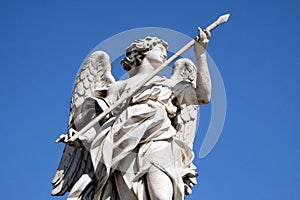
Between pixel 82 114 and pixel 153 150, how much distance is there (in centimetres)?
124

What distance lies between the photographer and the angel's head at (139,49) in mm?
8617

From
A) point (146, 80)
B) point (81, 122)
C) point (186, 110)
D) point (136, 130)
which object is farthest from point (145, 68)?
point (81, 122)

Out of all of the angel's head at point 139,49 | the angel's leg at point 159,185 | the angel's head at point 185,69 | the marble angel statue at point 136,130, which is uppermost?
the angel's head at point 139,49

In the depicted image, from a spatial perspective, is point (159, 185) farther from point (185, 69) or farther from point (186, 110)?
point (185, 69)

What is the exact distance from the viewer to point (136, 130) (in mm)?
7930

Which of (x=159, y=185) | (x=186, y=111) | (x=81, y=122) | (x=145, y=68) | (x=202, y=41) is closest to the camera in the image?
(x=159, y=185)

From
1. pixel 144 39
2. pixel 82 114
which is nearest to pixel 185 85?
pixel 144 39

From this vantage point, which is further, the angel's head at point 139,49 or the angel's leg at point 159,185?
the angel's head at point 139,49

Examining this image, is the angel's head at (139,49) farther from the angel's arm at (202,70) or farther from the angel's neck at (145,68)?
the angel's arm at (202,70)

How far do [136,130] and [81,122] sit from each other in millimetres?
924

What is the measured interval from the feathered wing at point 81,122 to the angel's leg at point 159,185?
3.13ft

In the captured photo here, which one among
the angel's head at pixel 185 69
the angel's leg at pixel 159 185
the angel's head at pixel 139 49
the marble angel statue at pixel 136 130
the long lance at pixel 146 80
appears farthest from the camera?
the angel's head at pixel 185 69

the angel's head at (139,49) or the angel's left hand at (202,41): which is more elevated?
the angel's head at (139,49)

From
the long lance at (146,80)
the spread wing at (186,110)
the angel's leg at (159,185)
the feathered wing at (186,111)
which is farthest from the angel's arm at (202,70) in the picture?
the angel's leg at (159,185)
